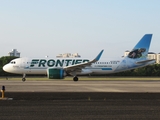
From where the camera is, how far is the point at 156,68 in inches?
2741

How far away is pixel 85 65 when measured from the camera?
4341 cm

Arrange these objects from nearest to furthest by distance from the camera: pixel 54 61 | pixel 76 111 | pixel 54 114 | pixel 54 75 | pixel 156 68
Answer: pixel 54 114 < pixel 76 111 < pixel 54 75 < pixel 54 61 < pixel 156 68

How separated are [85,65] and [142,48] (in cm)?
858

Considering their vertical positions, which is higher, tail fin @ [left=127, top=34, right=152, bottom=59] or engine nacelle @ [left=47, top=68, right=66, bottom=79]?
tail fin @ [left=127, top=34, right=152, bottom=59]

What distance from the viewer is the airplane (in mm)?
44125

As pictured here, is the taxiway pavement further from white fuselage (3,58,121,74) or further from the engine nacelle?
white fuselage (3,58,121,74)

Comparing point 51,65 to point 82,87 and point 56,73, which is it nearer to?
point 56,73

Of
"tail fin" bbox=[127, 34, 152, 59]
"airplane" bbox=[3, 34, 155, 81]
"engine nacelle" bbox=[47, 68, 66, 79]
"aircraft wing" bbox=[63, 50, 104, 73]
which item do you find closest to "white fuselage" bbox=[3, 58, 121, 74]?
"airplane" bbox=[3, 34, 155, 81]

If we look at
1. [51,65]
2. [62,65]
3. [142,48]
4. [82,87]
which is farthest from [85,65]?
[82,87]

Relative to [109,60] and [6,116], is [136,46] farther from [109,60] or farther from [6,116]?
[6,116]

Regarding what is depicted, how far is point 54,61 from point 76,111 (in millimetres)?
32112

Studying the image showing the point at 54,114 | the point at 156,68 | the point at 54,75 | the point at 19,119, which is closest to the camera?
the point at 19,119

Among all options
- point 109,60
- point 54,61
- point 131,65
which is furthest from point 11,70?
point 131,65

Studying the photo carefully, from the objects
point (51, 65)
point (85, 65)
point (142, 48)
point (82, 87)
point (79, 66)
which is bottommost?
point (82, 87)
